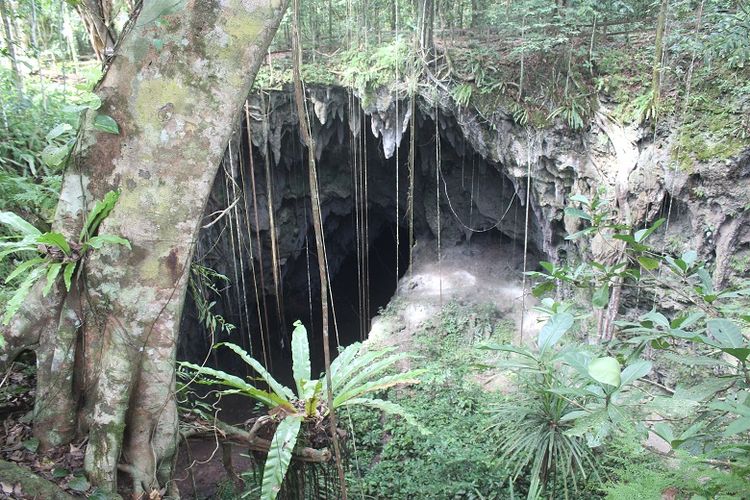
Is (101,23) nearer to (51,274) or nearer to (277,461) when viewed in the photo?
(51,274)

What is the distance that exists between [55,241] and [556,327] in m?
1.87

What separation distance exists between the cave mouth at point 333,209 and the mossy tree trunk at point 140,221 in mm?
5455

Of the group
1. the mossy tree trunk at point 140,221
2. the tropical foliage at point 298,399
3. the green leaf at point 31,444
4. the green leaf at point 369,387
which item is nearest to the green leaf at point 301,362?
the tropical foliage at point 298,399

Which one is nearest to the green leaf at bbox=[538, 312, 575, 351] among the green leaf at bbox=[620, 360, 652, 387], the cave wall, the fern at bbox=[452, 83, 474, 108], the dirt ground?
the green leaf at bbox=[620, 360, 652, 387]

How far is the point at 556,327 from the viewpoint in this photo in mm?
1766

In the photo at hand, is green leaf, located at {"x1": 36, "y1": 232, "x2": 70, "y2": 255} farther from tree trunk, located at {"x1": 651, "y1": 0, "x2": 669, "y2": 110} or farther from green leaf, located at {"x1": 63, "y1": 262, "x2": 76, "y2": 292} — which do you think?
tree trunk, located at {"x1": 651, "y1": 0, "x2": 669, "y2": 110}

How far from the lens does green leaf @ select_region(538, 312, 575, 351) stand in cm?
174

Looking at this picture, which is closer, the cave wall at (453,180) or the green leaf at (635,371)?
the green leaf at (635,371)

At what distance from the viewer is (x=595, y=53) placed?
689cm

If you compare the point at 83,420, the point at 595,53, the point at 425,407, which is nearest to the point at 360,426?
the point at 425,407

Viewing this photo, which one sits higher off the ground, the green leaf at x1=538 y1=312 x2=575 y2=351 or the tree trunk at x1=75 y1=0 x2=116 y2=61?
the tree trunk at x1=75 y1=0 x2=116 y2=61

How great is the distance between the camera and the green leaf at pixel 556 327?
1742mm

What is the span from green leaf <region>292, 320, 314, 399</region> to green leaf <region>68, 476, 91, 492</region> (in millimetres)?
985

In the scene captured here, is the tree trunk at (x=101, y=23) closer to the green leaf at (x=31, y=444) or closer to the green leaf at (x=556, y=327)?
the green leaf at (x=31, y=444)
